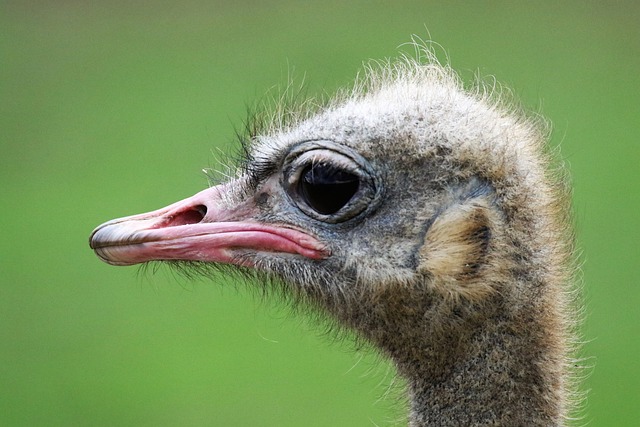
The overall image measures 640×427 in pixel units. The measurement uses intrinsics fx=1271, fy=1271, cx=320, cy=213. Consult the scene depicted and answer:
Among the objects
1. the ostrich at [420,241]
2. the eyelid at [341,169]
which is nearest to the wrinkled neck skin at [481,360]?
the ostrich at [420,241]

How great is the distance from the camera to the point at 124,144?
1200 cm

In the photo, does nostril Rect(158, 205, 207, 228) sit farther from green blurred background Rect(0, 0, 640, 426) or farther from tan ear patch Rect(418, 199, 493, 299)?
tan ear patch Rect(418, 199, 493, 299)

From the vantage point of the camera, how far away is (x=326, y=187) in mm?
3295

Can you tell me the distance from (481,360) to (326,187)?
1.96 ft

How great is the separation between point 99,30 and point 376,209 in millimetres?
11504

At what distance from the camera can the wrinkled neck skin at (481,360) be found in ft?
10.2

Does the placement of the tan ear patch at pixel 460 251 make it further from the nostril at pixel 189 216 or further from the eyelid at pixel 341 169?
the nostril at pixel 189 216

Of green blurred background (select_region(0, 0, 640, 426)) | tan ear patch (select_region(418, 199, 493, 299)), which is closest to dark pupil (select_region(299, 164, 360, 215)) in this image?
tan ear patch (select_region(418, 199, 493, 299))

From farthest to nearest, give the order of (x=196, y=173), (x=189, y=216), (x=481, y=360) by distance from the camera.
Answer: (x=196, y=173) → (x=189, y=216) → (x=481, y=360)

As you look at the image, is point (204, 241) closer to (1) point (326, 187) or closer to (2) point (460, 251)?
(1) point (326, 187)

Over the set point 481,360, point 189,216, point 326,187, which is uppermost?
point 326,187

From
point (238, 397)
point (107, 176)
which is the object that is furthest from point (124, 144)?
point (238, 397)

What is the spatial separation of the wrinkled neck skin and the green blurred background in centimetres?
37

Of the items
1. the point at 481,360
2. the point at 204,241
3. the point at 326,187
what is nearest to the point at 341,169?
the point at 326,187
